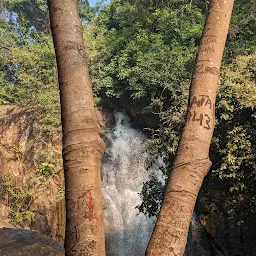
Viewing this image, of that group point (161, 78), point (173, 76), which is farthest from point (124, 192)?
point (173, 76)

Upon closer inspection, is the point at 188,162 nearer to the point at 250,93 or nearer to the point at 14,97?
the point at 250,93

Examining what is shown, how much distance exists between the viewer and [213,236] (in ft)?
26.7

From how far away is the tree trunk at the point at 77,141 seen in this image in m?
1.26

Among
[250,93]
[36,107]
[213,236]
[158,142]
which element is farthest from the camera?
[36,107]

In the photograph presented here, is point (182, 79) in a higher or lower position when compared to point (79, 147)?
higher

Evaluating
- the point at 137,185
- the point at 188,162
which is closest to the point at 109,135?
the point at 137,185

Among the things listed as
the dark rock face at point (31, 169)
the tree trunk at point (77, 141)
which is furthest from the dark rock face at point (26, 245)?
the tree trunk at point (77, 141)

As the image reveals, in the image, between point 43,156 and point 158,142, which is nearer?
point 158,142

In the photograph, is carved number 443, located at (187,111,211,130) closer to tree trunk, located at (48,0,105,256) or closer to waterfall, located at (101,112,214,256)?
tree trunk, located at (48,0,105,256)

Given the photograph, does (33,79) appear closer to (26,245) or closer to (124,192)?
(124,192)

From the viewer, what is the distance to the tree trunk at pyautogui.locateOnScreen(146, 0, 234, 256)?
51.1 inches

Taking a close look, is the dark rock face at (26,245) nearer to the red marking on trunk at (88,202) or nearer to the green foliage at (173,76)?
the green foliage at (173,76)

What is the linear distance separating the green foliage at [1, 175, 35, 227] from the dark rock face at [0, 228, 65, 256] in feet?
12.9

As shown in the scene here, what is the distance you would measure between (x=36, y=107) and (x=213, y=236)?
28.0 feet
